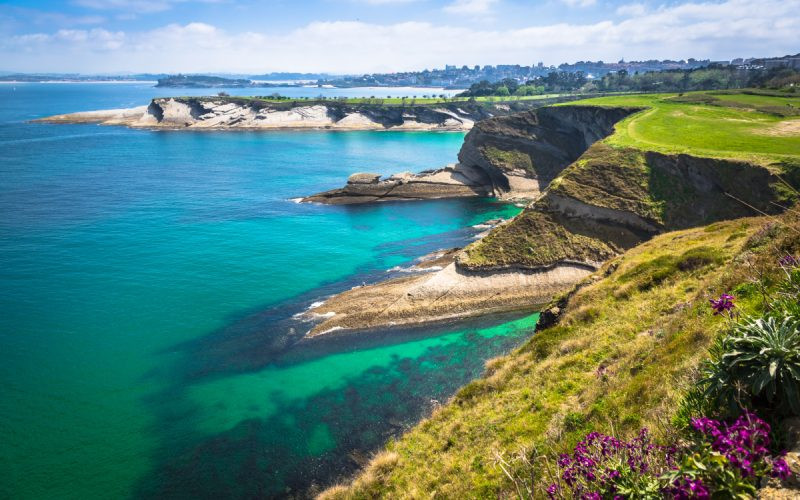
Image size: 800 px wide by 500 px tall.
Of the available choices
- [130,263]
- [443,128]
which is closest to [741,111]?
[130,263]

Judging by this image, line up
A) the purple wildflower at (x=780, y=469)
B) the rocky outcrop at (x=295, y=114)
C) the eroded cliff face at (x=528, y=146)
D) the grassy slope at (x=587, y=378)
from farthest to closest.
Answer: the rocky outcrop at (x=295, y=114), the eroded cliff face at (x=528, y=146), the grassy slope at (x=587, y=378), the purple wildflower at (x=780, y=469)

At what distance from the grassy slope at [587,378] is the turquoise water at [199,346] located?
8.02 metres

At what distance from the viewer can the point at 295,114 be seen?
190125 millimetres

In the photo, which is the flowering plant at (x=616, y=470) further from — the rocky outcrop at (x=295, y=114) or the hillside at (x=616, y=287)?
the rocky outcrop at (x=295, y=114)

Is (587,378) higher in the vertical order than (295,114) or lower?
lower

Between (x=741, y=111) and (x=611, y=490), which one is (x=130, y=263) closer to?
(x=611, y=490)

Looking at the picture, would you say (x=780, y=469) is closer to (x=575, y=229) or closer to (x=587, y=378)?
(x=587, y=378)

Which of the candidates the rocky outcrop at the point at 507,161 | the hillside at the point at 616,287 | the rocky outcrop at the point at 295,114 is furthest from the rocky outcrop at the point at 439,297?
the rocky outcrop at the point at 295,114

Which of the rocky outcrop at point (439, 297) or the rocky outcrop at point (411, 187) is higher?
the rocky outcrop at point (411, 187)

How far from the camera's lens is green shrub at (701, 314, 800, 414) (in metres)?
8.57

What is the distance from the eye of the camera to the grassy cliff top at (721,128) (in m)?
47.7

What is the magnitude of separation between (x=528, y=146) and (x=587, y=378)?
3219 inches

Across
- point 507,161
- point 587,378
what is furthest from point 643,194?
point 507,161

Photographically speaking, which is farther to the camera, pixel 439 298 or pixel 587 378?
pixel 439 298
